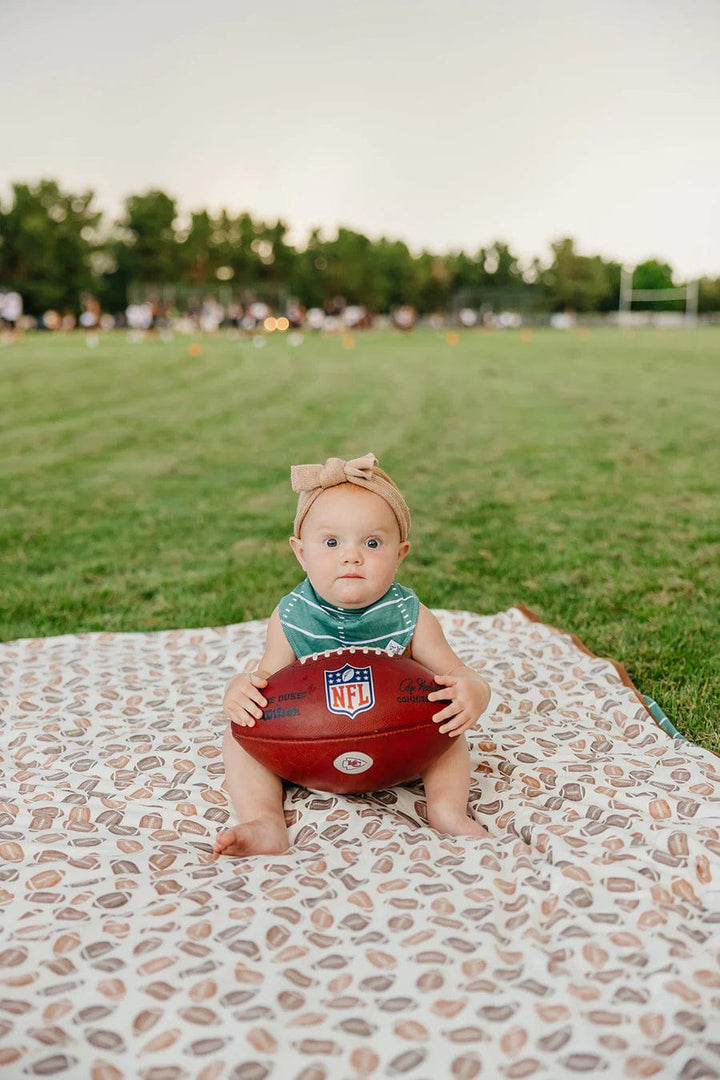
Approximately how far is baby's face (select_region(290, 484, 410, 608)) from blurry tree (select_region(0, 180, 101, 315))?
60048 millimetres

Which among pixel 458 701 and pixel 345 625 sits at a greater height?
pixel 345 625

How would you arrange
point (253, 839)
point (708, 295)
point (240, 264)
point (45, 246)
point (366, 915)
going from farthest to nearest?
point (708, 295) → point (240, 264) → point (45, 246) → point (253, 839) → point (366, 915)

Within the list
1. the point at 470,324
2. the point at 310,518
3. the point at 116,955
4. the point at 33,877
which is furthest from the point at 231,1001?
the point at 470,324

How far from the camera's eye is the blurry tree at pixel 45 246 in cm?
5719

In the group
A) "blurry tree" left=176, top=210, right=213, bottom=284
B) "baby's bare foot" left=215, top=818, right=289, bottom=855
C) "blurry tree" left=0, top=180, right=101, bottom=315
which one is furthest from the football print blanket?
"blurry tree" left=176, top=210, right=213, bottom=284

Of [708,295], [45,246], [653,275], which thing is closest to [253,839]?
[45,246]

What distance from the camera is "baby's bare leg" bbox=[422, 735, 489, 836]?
2324 millimetres

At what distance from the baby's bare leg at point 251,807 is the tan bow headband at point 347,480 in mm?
694

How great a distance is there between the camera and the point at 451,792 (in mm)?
2393

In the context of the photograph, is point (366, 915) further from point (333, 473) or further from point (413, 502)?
point (413, 502)

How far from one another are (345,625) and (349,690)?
0.91 ft

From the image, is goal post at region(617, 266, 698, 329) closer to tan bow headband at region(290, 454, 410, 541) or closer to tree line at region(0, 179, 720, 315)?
tree line at region(0, 179, 720, 315)

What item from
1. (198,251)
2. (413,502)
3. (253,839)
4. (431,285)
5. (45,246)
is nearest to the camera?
(253,839)

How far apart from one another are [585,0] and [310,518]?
2246 cm
